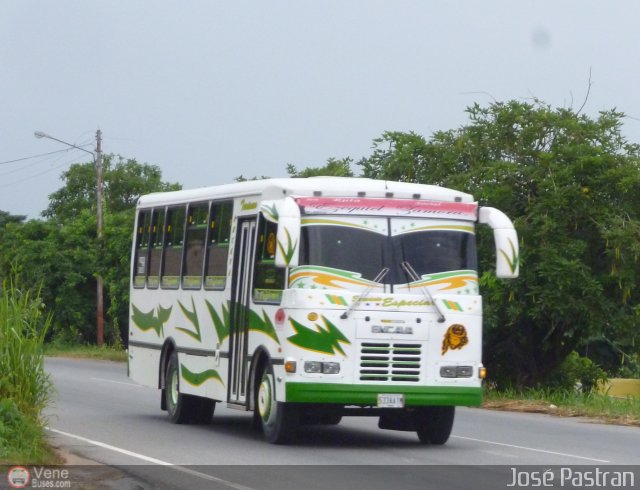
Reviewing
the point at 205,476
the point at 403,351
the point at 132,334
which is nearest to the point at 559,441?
the point at 403,351

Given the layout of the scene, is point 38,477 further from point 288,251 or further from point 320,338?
point 320,338

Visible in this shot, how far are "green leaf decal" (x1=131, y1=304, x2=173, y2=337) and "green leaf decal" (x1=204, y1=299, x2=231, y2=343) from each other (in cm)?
194

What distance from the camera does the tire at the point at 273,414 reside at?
15.3 metres

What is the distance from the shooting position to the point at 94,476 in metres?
12.3

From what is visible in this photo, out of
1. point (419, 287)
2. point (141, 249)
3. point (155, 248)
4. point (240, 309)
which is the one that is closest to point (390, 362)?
point (419, 287)

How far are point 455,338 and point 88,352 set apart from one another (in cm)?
3598

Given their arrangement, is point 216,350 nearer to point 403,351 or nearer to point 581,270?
point 403,351

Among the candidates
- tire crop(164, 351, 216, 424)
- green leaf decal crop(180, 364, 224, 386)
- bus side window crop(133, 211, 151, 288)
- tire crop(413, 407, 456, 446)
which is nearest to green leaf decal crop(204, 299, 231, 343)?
green leaf decal crop(180, 364, 224, 386)

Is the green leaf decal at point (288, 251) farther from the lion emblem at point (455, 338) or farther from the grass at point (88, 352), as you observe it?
the grass at point (88, 352)

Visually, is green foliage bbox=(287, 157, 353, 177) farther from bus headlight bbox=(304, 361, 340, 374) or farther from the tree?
the tree

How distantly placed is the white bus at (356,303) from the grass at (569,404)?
202 inches

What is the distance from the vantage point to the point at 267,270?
15.9 m

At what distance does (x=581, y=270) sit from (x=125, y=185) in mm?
60718

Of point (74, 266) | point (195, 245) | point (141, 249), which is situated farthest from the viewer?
point (74, 266)
